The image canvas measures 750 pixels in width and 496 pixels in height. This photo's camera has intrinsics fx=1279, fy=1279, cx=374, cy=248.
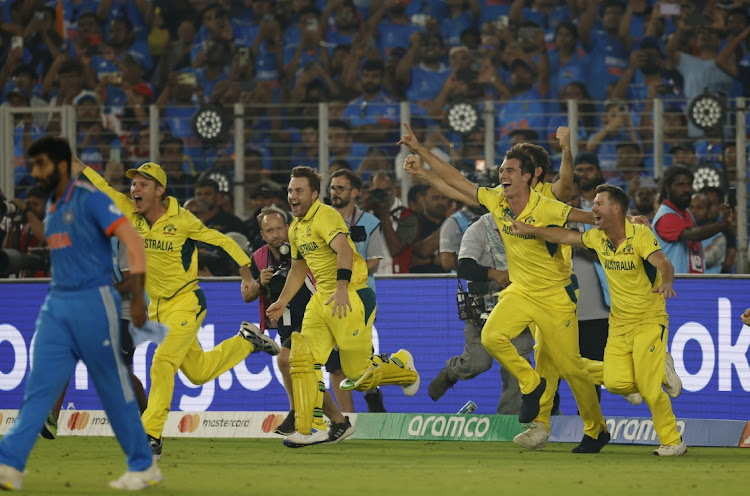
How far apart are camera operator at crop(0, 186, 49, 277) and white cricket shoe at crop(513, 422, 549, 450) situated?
583cm

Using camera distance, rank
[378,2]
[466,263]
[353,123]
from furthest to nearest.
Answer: [378,2]
[353,123]
[466,263]

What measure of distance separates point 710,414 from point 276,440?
4.36 meters

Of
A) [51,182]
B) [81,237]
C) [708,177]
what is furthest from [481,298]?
[51,182]

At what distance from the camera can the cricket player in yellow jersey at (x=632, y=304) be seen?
10727 mm

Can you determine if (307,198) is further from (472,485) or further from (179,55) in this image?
(179,55)

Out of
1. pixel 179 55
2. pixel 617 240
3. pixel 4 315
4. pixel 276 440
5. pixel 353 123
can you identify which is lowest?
pixel 276 440

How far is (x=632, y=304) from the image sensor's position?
427 inches

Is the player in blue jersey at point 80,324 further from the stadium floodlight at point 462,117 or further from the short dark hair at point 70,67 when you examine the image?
the short dark hair at point 70,67

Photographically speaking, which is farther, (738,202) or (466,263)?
(738,202)

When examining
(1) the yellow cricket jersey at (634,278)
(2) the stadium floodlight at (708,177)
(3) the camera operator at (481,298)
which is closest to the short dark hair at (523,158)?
(1) the yellow cricket jersey at (634,278)

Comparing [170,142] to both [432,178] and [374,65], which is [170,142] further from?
[432,178]

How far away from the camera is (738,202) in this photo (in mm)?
15750

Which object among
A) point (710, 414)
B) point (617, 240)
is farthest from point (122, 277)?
point (710, 414)

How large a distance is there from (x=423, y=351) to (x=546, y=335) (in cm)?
295
